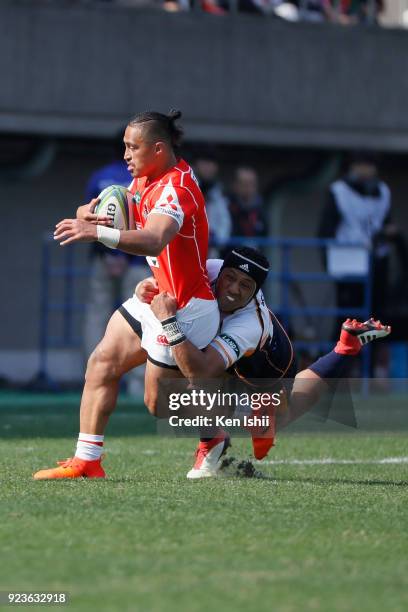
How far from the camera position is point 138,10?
1567 cm

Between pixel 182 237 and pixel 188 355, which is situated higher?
pixel 182 237

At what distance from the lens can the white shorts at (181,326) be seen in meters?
7.31

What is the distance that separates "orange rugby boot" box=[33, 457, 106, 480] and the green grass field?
0.43 ft

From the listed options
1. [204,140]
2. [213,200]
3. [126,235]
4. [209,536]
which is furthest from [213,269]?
[204,140]

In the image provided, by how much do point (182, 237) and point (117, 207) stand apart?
36cm

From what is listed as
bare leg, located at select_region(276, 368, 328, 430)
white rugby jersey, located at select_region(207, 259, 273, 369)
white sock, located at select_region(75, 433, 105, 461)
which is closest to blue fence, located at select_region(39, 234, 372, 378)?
bare leg, located at select_region(276, 368, 328, 430)

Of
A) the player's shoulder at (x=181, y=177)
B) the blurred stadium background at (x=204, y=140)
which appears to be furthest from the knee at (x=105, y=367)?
the blurred stadium background at (x=204, y=140)

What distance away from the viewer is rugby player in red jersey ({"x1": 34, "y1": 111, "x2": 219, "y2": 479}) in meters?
7.29

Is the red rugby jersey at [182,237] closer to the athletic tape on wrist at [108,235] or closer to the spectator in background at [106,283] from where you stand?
the athletic tape on wrist at [108,235]

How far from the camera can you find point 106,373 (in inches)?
291

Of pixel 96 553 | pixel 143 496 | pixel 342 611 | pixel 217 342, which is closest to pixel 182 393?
pixel 217 342

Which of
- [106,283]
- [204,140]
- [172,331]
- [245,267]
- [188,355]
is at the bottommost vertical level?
[188,355]

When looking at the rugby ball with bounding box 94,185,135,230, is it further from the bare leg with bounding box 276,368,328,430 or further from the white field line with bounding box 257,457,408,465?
the white field line with bounding box 257,457,408,465

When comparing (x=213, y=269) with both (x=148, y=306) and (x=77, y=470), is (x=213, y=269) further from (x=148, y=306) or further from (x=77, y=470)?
(x=77, y=470)
